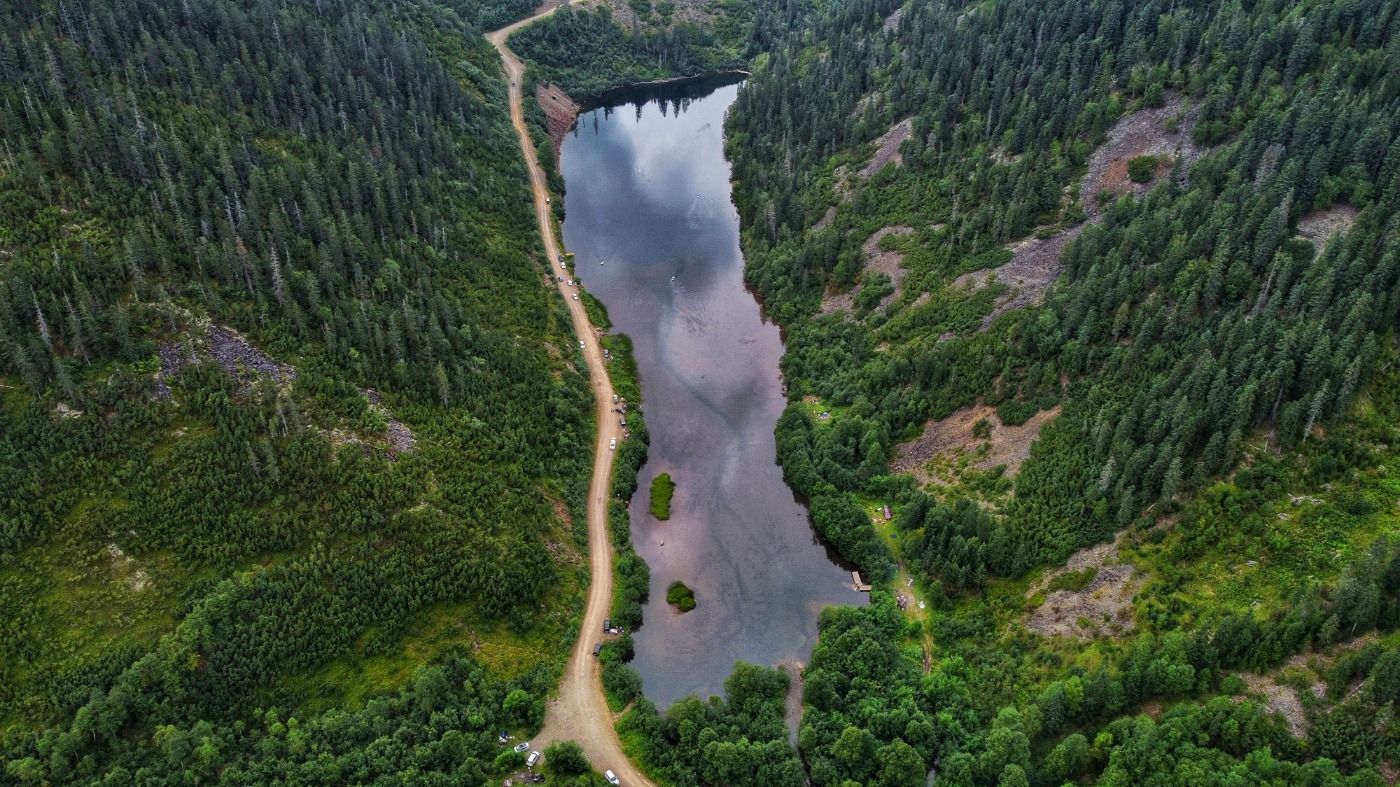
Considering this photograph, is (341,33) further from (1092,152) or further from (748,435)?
(1092,152)

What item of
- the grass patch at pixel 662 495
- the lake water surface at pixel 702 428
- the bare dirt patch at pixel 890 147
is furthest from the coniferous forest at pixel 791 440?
the bare dirt patch at pixel 890 147

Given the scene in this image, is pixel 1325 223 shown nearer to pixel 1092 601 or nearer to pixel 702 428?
pixel 1092 601

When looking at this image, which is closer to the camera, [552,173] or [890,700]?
[890,700]

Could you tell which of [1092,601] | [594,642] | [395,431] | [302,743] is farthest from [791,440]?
→ [302,743]

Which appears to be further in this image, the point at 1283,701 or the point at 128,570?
the point at 128,570

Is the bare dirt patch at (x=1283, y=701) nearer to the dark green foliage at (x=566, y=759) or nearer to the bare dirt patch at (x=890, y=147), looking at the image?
the dark green foliage at (x=566, y=759)

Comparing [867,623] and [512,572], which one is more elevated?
[512,572]

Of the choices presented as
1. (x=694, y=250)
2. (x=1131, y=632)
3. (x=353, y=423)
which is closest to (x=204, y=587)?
(x=353, y=423)
